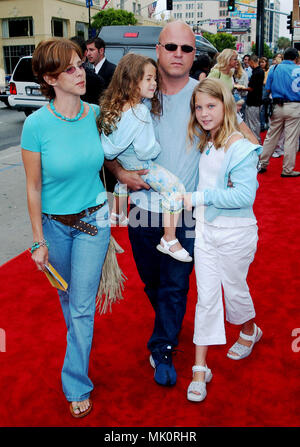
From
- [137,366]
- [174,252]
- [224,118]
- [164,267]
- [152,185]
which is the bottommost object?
[137,366]

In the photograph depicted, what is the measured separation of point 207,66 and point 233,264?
645 centimetres

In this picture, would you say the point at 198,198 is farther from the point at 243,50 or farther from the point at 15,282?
the point at 243,50

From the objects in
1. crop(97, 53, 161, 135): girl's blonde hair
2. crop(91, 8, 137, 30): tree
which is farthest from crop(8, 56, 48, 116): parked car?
crop(91, 8, 137, 30): tree

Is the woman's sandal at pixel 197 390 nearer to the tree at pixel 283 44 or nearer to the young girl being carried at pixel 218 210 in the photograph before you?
the young girl being carried at pixel 218 210

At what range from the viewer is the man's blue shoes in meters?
2.96

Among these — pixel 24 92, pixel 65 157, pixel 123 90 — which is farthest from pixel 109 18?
pixel 65 157

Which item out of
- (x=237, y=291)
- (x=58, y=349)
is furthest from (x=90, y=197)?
(x=58, y=349)

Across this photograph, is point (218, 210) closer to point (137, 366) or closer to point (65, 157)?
point (65, 157)

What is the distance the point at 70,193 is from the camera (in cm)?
258

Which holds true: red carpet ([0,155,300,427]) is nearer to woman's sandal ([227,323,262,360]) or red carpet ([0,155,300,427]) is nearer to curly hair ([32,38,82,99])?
woman's sandal ([227,323,262,360])

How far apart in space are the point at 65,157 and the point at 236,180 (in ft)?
3.06

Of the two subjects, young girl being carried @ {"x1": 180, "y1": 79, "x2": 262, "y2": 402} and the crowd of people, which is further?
young girl being carried @ {"x1": 180, "y1": 79, "x2": 262, "y2": 402}

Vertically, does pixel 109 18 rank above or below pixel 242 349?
above

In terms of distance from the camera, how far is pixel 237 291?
9.70ft
